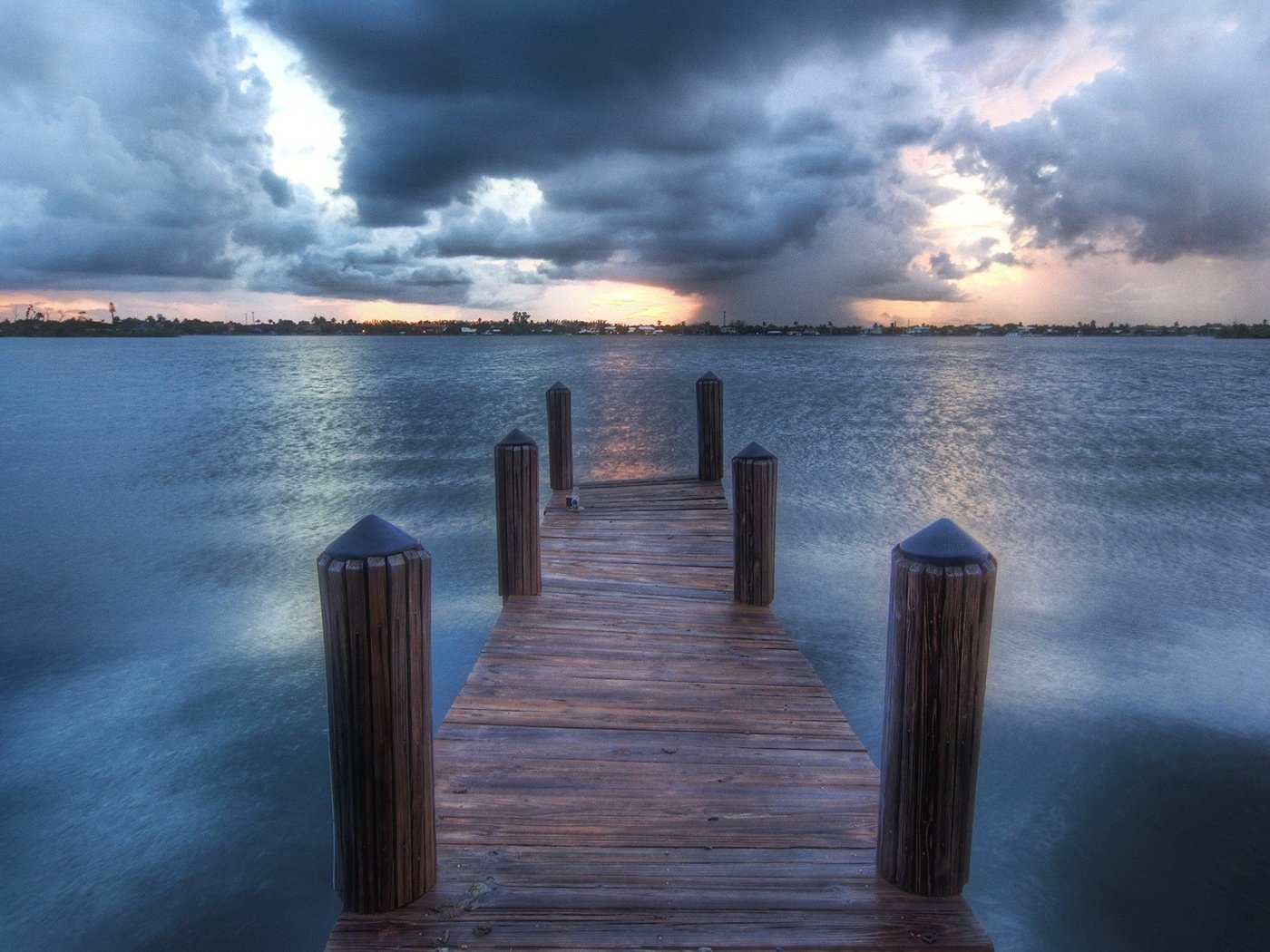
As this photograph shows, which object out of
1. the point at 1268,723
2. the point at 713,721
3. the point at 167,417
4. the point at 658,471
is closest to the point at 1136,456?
the point at 658,471

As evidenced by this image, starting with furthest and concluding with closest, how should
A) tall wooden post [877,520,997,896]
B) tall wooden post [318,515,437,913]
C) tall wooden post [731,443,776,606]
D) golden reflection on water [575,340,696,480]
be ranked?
golden reflection on water [575,340,696,480], tall wooden post [731,443,776,606], tall wooden post [877,520,997,896], tall wooden post [318,515,437,913]

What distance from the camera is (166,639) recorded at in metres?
9.65

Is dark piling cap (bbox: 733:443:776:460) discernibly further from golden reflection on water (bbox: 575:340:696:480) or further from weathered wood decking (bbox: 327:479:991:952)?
golden reflection on water (bbox: 575:340:696:480)

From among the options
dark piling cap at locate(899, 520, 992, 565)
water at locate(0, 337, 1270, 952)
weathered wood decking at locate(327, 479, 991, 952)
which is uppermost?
dark piling cap at locate(899, 520, 992, 565)

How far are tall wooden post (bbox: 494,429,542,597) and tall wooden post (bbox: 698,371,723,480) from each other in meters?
5.19

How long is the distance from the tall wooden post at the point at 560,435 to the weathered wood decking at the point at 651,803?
17.1 feet

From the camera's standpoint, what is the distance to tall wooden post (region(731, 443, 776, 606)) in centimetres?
633

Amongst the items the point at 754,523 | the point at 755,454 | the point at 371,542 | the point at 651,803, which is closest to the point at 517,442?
the point at 755,454

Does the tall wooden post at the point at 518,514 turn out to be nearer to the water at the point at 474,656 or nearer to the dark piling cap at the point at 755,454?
the dark piling cap at the point at 755,454

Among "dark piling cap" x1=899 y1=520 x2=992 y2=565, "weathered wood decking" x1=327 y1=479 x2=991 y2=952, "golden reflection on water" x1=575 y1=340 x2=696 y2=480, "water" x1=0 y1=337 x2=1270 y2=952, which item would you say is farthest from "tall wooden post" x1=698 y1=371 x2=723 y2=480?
"dark piling cap" x1=899 y1=520 x2=992 y2=565

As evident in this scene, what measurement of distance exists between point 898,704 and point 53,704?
29.0 feet

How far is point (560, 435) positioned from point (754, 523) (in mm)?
5719

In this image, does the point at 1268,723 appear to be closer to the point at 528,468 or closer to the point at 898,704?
the point at 898,704

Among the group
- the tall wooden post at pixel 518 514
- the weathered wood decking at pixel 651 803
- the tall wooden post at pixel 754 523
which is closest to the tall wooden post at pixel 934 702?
the weathered wood decking at pixel 651 803
